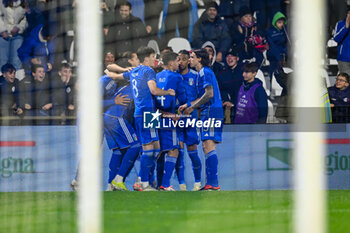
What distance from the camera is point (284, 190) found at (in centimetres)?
609

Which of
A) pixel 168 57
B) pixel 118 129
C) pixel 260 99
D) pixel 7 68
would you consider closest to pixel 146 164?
pixel 118 129

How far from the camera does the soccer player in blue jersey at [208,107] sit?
616cm

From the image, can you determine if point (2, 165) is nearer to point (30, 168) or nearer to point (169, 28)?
point (30, 168)

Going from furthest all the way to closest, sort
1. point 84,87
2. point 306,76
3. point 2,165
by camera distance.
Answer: point 2,165
point 84,87
point 306,76

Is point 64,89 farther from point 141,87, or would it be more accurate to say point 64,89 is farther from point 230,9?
point 230,9

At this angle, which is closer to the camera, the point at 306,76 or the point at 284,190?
the point at 306,76

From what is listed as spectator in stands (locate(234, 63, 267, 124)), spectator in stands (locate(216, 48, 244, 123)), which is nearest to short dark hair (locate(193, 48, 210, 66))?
spectator in stands (locate(216, 48, 244, 123))

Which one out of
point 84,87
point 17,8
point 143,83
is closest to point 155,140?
point 143,83

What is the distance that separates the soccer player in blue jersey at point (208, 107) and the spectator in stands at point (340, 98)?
1.16m

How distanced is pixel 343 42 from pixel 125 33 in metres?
2.30

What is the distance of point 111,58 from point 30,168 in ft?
4.60

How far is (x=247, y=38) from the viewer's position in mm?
6270

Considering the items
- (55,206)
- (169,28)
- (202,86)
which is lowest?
(55,206)

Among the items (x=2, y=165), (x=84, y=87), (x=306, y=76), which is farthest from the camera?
(x=2, y=165)
